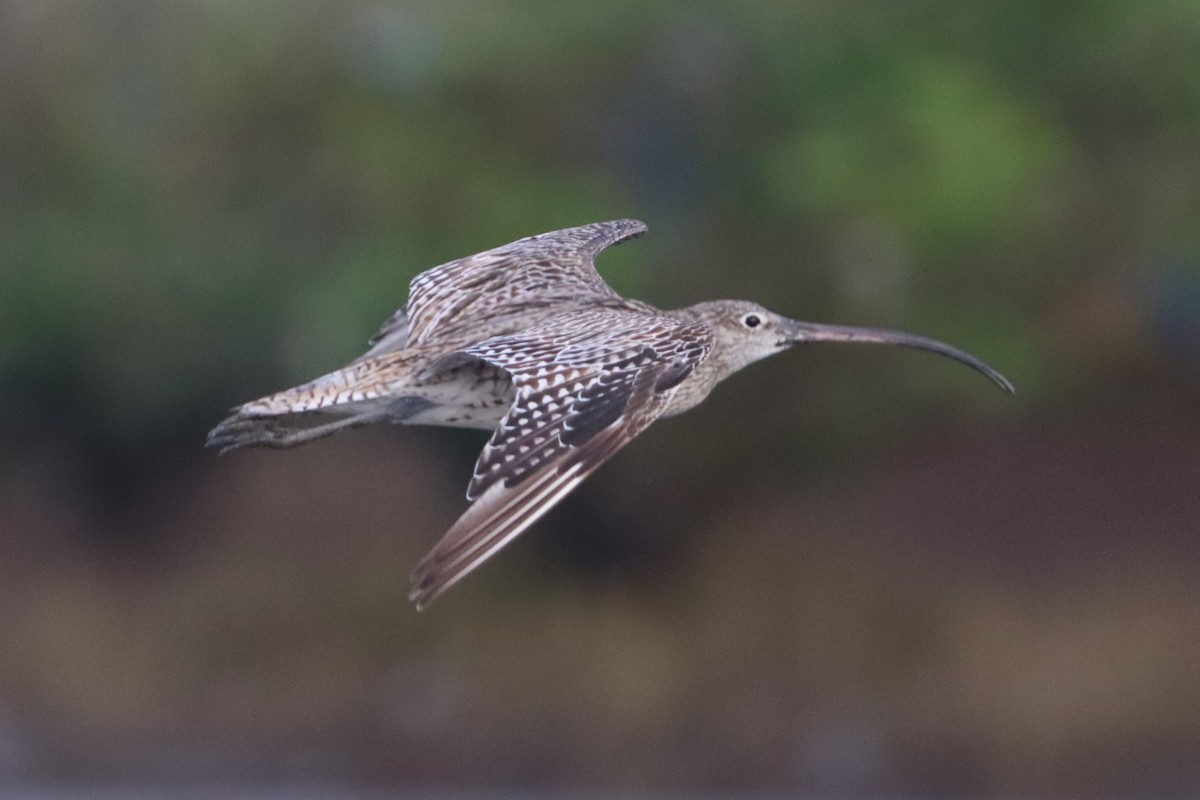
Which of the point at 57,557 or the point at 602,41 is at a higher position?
the point at 602,41

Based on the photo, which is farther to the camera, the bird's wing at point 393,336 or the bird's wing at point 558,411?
the bird's wing at point 393,336

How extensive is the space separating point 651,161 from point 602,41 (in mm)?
1845

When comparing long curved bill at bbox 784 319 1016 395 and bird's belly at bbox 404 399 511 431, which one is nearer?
bird's belly at bbox 404 399 511 431

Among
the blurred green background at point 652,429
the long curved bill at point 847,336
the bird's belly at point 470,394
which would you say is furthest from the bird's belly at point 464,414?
the blurred green background at point 652,429

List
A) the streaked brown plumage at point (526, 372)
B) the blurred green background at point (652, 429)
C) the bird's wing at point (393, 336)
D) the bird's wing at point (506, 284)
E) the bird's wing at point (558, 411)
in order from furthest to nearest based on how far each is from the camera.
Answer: the blurred green background at point (652, 429)
the bird's wing at point (393, 336)
the bird's wing at point (506, 284)
the streaked brown plumage at point (526, 372)
the bird's wing at point (558, 411)

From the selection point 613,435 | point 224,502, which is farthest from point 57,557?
point 613,435

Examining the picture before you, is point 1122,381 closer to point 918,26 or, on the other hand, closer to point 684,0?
point 918,26

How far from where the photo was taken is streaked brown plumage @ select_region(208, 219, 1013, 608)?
7371 millimetres

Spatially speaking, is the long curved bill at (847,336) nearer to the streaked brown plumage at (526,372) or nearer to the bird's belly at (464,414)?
the streaked brown plumage at (526,372)

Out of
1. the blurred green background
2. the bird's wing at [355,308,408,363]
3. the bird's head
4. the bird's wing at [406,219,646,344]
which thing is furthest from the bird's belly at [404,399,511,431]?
the blurred green background

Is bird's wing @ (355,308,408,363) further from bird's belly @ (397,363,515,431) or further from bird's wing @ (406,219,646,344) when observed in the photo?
bird's belly @ (397,363,515,431)

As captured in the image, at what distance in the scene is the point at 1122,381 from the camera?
22.7m

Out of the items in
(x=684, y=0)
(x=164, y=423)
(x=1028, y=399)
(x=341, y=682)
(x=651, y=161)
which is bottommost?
(x=341, y=682)

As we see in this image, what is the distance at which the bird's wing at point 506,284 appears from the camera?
965cm
